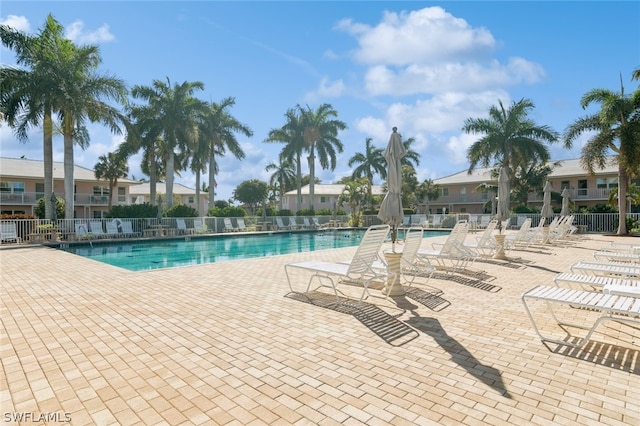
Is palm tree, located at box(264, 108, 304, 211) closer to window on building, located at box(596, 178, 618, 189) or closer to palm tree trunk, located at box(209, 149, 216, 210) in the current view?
palm tree trunk, located at box(209, 149, 216, 210)

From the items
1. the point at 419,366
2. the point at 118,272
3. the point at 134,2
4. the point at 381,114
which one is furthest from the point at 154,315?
the point at 381,114

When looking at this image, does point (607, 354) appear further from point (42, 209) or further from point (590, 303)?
point (42, 209)

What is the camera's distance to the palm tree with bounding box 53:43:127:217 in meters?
20.0

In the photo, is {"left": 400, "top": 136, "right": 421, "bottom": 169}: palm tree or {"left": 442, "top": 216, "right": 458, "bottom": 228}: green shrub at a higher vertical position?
{"left": 400, "top": 136, "right": 421, "bottom": 169}: palm tree

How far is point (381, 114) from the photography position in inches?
857

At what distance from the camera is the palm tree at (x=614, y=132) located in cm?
1936

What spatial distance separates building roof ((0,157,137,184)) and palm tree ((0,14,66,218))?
1510 centimetres

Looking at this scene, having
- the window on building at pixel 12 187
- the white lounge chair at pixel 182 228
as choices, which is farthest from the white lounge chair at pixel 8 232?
the window on building at pixel 12 187

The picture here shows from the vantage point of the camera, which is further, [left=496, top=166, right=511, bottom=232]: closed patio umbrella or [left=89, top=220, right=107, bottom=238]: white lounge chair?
[left=89, top=220, right=107, bottom=238]: white lounge chair

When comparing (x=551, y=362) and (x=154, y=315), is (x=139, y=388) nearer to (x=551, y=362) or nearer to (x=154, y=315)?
(x=154, y=315)

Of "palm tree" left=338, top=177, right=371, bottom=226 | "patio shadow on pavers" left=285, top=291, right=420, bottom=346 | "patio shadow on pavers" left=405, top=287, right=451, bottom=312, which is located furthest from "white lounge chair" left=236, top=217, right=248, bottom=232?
"patio shadow on pavers" left=405, top=287, right=451, bottom=312

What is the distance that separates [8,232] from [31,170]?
21675mm

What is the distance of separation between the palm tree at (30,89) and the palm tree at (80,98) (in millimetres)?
536

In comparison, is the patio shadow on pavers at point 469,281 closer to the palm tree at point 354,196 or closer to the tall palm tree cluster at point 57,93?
the tall palm tree cluster at point 57,93
